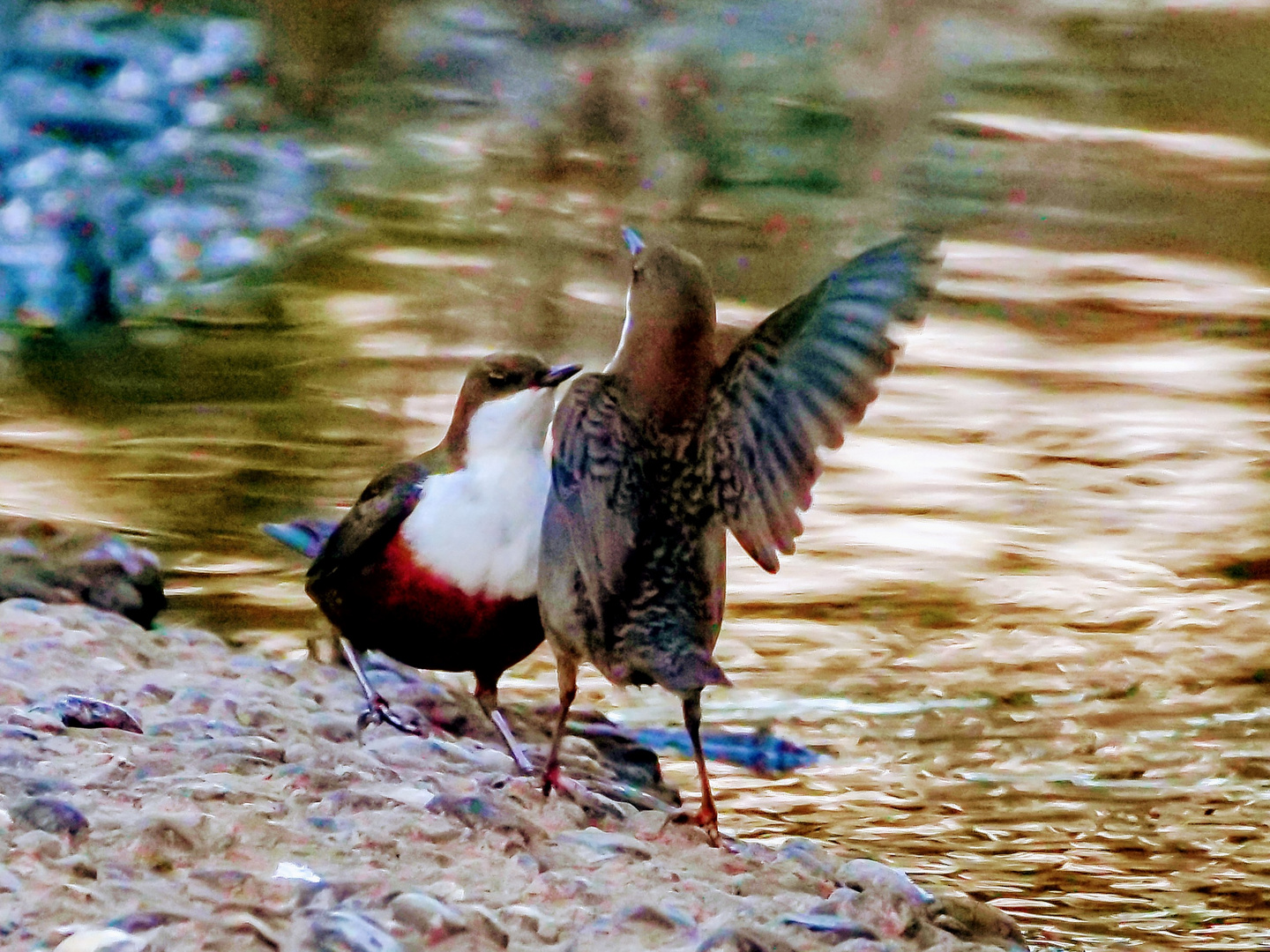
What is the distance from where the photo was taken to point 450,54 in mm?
5770

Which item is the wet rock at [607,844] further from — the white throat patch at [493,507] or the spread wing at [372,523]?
the spread wing at [372,523]

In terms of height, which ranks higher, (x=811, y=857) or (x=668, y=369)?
(x=668, y=369)

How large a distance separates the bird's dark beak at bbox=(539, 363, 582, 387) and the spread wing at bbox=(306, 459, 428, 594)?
26cm

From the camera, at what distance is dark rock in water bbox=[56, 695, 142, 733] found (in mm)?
2656

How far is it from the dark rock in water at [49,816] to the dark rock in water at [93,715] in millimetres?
496

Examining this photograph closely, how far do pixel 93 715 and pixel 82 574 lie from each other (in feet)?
3.76

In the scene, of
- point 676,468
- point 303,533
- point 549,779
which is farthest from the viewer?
point 303,533

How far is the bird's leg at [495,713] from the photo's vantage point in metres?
2.79

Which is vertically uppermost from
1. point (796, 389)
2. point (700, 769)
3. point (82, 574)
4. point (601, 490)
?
point (796, 389)

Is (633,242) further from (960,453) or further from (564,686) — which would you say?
(960,453)

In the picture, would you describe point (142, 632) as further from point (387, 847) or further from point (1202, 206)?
point (1202, 206)

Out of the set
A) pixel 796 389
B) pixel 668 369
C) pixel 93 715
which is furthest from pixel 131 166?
pixel 796 389

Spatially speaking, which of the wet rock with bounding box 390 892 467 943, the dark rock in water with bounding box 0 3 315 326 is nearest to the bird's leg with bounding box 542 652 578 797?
the wet rock with bounding box 390 892 467 943

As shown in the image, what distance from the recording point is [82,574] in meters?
3.75
